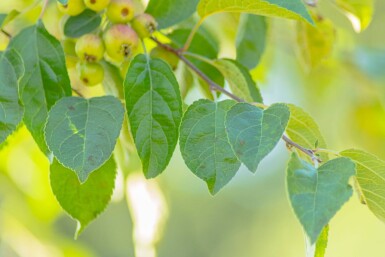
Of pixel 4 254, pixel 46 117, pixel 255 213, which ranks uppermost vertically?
pixel 46 117

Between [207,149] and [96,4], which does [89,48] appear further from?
[207,149]

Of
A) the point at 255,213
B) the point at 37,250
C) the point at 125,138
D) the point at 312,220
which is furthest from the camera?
the point at 255,213

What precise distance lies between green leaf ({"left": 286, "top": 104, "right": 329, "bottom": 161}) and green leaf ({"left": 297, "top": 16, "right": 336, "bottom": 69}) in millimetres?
540

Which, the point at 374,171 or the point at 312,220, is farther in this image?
the point at 374,171

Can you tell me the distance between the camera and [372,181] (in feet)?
3.72

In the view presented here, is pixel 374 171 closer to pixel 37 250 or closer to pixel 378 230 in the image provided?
pixel 37 250

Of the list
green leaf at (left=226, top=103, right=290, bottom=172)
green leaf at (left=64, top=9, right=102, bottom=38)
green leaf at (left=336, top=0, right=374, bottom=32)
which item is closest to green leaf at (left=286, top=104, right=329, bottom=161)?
green leaf at (left=226, top=103, right=290, bottom=172)

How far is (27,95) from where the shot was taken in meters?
1.24

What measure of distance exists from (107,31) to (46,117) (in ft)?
0.63

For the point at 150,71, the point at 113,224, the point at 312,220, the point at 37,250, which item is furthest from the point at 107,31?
the point at 113,224

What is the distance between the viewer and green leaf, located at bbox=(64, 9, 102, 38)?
1353mm

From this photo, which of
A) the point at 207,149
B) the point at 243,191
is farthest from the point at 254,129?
the point at 243,191

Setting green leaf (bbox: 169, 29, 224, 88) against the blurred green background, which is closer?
green leaf (bbox: 169, 29, 224, 88)

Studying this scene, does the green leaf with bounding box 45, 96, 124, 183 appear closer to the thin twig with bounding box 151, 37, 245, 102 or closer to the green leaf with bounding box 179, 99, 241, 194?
the green leaf with bounding box 179, 99, 241, 194
